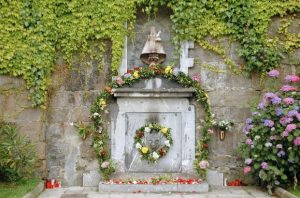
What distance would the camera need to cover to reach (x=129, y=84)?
25.7 feet

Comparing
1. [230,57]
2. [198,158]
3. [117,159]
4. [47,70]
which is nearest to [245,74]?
[230,57]

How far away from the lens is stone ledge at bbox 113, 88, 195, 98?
7.72 m

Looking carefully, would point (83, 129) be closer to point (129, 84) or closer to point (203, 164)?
point (129, 84)

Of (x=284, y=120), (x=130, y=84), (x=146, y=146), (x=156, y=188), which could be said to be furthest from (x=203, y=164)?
(x=130, y=84)

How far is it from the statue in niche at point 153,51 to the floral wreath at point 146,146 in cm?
120

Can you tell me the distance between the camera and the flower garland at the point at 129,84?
766cm

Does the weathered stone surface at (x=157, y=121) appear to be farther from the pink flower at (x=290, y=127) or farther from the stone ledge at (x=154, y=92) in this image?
the pink flower at (x=290, y=127)

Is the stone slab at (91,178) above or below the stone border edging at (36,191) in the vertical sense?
above

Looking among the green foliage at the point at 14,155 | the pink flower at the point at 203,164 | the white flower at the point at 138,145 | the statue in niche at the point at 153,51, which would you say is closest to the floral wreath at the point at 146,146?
the white flower at the point at 138,145

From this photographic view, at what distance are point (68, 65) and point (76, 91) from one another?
1.64 feet

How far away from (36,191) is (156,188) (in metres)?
1.93

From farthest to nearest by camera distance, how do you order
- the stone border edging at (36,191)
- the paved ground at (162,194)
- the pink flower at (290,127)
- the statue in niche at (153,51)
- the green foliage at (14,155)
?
1. the statue in niche at (153,51)
2. the green foliage at (14,155)
3. the paved ground at (162,194)
4. the pink flower at (290,127)
5. the stone border edging at (36,191)

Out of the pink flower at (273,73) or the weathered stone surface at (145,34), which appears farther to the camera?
the weathered stone surface at (145,34)

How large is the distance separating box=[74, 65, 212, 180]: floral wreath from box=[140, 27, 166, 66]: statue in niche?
0.22 meters
